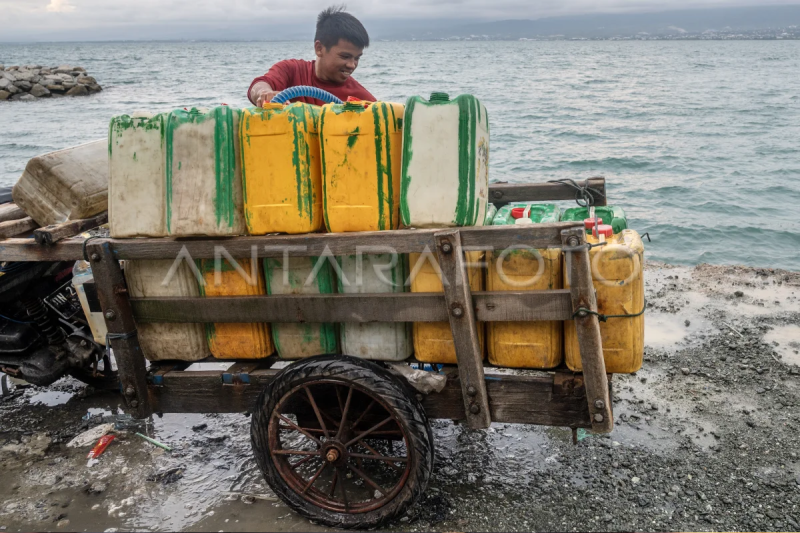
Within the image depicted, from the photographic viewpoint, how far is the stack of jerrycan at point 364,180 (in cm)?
268

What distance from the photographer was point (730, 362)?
4.86 meters

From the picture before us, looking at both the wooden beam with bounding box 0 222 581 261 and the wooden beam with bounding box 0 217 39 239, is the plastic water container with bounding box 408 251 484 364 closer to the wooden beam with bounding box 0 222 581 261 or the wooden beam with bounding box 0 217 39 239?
the wooden beam with bounding box 0 222 581 261

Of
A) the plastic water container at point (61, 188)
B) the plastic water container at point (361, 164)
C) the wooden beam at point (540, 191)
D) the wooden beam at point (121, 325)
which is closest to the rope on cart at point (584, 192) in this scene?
the wooden beam at point (540, 191)

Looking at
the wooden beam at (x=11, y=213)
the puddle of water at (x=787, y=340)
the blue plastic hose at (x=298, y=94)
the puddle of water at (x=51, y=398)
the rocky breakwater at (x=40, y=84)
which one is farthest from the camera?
the rocky breakwater at (x=40, y=84)

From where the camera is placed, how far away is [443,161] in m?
2.62

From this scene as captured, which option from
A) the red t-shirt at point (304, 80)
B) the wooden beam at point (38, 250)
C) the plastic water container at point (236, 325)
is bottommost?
the plastic water container at point (236, 325)

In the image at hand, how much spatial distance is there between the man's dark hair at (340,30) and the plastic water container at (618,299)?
2201mm

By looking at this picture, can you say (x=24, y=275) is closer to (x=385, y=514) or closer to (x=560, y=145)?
(x=385, y=514)

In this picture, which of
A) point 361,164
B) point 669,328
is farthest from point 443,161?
point 669,328

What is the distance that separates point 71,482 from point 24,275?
1349mm

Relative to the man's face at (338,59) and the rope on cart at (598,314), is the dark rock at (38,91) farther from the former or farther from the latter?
the rope on cart at (598,314)

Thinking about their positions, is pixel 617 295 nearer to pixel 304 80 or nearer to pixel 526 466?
pixel 526 466

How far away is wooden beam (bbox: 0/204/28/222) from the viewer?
3.84m

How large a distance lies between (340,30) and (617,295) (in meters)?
2.53
